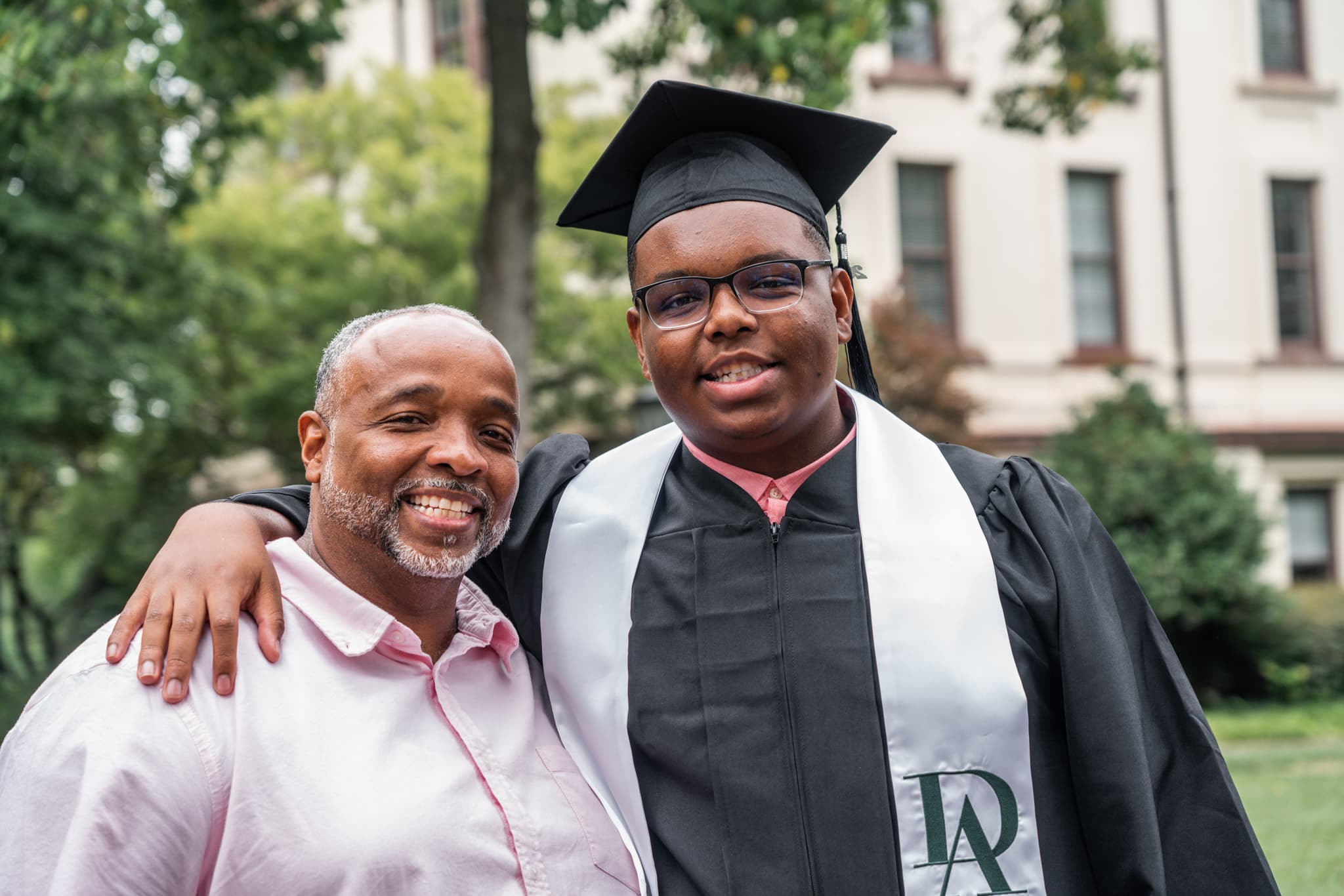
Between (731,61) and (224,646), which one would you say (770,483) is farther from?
(731,61)

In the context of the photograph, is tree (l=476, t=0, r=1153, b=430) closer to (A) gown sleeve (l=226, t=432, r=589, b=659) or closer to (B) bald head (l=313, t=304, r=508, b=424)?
(A) gown sleeve (l=226, t=432, r=589, b=659)

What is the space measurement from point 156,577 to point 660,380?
0.97 metres

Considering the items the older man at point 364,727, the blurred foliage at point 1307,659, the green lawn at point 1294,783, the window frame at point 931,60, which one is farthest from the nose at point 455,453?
the window frame at point 931,60

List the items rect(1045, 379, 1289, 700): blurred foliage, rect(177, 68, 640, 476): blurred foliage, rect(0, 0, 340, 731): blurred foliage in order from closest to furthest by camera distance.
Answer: rect(0, 0, 340, 731): blurred foliage
rect(177, 68, 640, 476): blurred foliage
rect(1045, 379, 1289, 700): blurred foliage

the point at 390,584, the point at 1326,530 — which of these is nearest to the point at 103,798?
the point at 390,584

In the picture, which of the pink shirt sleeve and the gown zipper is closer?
the pink shirt sleeve

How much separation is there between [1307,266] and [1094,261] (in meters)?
2.96

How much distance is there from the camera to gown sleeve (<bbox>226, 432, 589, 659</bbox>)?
9.04ft

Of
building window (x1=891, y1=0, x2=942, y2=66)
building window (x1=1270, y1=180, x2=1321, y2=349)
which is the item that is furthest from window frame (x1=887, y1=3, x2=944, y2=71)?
building window (x1=1270, y1=180, x2=1321, y2=349)

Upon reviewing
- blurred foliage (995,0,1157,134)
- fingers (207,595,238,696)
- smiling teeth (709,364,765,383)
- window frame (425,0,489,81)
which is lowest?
fingers (207,595,238,696)

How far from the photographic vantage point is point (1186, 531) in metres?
12.0

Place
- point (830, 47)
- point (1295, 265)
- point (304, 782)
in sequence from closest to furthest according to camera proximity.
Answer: point (304, 782)
point (830, 47)
point (1295, 265)

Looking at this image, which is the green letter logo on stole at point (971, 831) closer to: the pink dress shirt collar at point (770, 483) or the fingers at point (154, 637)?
the pink dress shirt collar at point (770, 483)

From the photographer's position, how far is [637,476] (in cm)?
284
